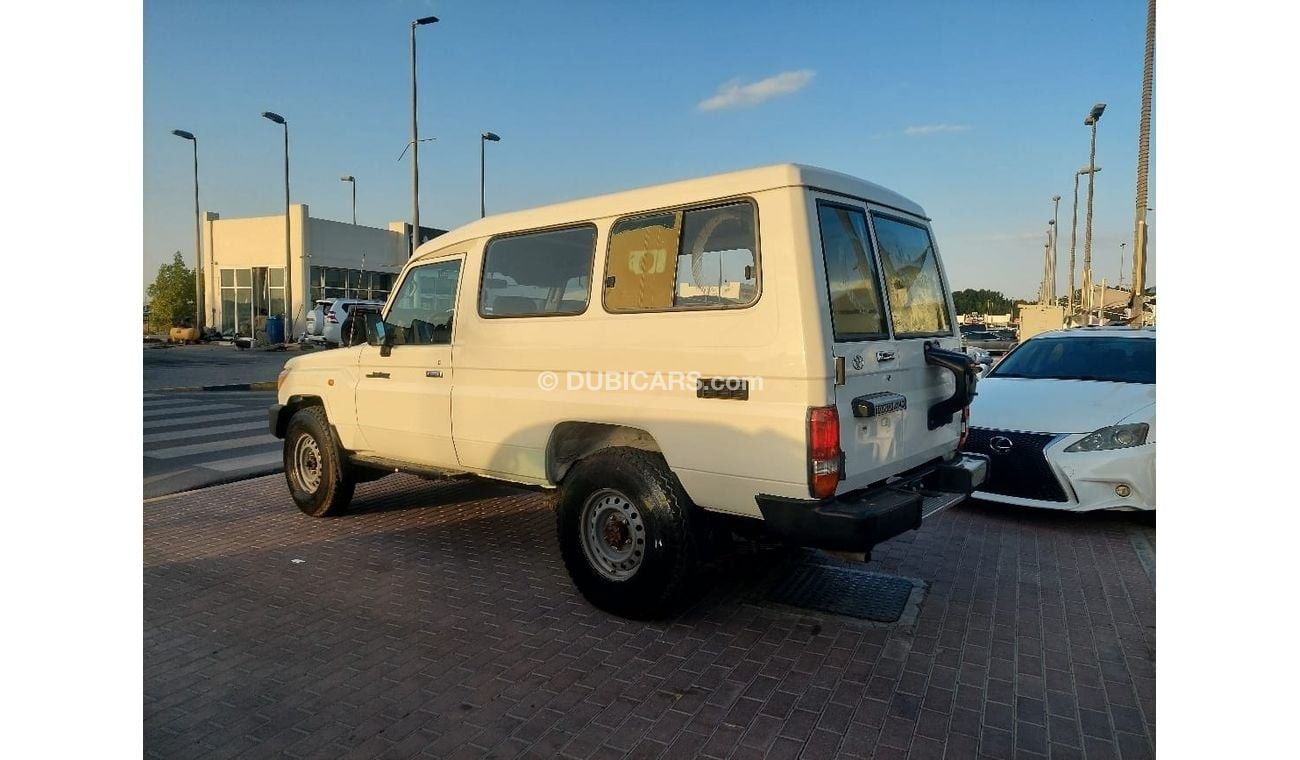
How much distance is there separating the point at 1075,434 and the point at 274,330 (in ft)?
110

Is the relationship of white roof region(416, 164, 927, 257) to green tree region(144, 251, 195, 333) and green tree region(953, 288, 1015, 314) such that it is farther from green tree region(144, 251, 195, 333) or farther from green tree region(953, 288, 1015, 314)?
green tree region(953, 288, 1015, 314)

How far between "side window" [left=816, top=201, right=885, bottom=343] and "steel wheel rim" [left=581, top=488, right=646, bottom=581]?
1478mm

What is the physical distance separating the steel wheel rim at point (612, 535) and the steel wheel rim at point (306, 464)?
10.6ft

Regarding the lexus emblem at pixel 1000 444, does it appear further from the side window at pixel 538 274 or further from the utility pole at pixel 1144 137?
the utility pole at pixel 1144 137

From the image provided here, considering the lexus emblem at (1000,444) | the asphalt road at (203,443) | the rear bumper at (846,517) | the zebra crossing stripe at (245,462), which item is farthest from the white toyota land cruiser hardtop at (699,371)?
the zebra crossing stripe at (245,462)

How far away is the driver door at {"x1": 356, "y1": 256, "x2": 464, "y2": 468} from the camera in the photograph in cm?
549

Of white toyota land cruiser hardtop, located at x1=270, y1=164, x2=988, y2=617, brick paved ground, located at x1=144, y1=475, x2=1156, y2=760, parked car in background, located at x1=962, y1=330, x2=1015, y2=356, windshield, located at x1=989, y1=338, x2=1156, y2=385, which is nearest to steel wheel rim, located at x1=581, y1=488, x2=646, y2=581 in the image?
white toyota land cruiser hardtop, located at x1=270, y1=164, x2=988, y2=617

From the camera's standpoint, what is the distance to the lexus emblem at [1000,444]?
21.0ft

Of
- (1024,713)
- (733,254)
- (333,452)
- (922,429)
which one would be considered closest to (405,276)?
(333,452)

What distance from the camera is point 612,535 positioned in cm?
443

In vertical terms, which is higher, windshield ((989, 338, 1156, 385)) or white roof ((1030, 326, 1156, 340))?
white roof ((1030, 326, 1156, 340))

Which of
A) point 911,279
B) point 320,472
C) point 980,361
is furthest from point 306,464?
point 980,361

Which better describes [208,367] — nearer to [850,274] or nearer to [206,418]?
[206,418]

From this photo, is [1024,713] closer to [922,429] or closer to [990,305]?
[922,429]
